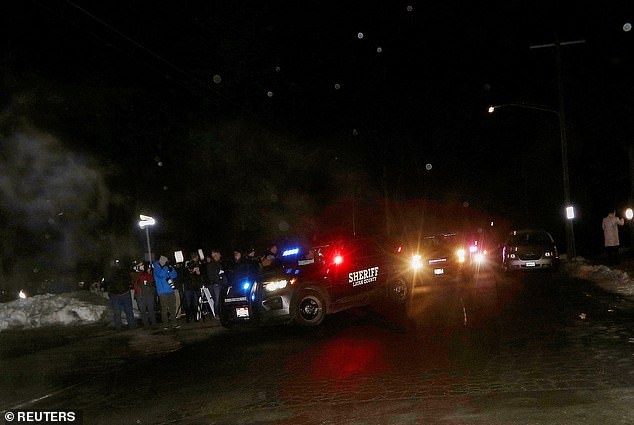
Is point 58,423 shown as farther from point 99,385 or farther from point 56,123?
point 56,123

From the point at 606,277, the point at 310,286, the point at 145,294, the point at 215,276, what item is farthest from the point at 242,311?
the point at 606,277

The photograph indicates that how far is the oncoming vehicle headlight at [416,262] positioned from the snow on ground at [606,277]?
487cm

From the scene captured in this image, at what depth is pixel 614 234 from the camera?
22.2 m

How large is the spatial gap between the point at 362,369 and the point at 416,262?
10.3 meters

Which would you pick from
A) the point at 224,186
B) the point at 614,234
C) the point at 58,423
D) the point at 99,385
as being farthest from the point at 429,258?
the point at 58,423

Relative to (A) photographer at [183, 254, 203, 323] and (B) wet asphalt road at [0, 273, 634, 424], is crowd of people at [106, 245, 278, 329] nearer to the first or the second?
(A) photographer at [183, 254, 203, 323]

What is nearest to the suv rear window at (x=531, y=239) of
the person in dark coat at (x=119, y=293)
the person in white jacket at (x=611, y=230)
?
the person in white jacket at (x=611, y=230)

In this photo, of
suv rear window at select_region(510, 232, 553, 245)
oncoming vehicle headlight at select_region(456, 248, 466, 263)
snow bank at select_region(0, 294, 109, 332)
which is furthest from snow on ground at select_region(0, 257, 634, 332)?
suv rear window at select_region(510, 232, 553, 245)

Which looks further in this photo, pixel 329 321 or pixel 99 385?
pixel 329 321

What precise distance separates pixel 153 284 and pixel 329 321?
4.74 metres

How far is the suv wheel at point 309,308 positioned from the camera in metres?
13.8

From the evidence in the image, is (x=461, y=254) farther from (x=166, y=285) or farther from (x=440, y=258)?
(x=166, y=285)

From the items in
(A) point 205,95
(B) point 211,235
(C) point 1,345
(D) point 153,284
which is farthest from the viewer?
(B) point 211,235

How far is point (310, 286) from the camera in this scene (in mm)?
13875
